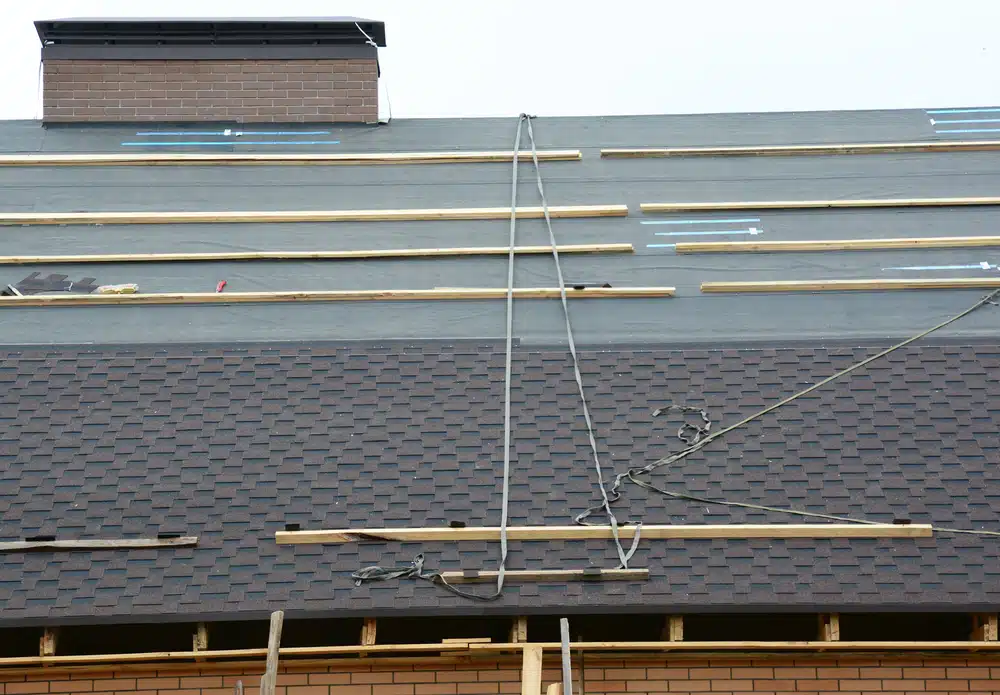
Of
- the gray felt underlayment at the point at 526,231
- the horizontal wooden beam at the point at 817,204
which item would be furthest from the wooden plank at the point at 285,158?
the horizontal wooden beam at the point at 817,204

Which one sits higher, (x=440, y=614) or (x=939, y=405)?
(x=939, y=405)

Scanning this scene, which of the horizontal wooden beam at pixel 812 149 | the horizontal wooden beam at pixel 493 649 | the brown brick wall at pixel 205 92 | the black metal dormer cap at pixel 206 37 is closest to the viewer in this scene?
the horizontal wooden beam at pixel 493 649

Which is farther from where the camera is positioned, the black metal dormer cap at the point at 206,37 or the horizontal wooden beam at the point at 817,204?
the black metal dormer cap at the point at 206,37

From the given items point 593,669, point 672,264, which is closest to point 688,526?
point 593,669

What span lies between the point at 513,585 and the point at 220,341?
13.4 feet

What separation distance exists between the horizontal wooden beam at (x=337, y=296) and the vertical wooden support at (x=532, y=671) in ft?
14.7

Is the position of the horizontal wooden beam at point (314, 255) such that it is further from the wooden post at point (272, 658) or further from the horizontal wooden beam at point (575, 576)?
the wooden post at point (272, 658)

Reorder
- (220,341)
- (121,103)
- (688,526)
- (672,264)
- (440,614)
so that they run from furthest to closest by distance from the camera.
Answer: (121,103) < (672,264) < (220,341) < (688,526) < (440,614)

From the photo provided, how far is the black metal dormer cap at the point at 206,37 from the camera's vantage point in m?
15.8

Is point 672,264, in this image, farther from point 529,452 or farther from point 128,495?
point 128,495

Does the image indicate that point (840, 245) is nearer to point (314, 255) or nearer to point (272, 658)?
point (314, 255)

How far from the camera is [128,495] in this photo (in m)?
9.95

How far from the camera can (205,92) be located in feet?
51.0

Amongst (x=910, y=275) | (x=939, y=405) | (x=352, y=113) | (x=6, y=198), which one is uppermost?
(x=352, y=113)
